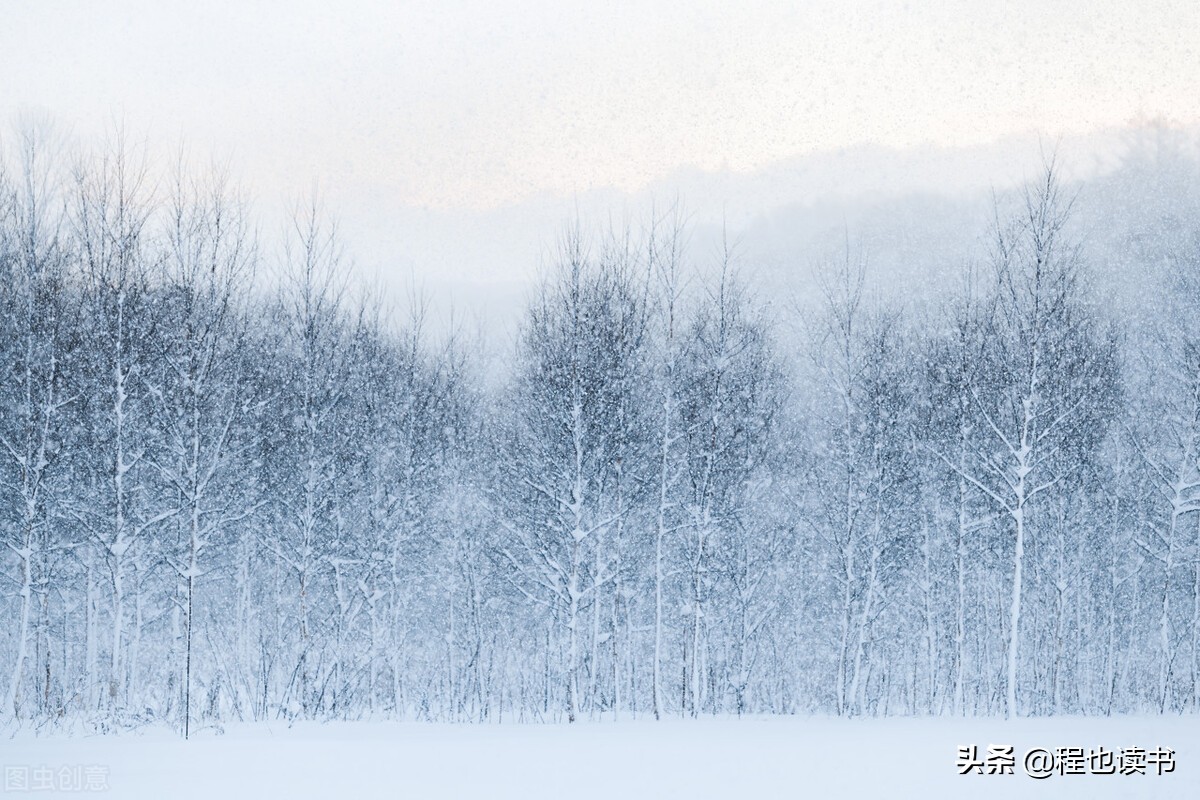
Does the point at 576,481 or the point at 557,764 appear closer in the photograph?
the point at 557,764

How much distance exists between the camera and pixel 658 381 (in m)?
22.2

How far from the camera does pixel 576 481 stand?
19.6 metres

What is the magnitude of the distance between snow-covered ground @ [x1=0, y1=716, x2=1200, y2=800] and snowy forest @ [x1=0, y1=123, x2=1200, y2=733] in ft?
8.26

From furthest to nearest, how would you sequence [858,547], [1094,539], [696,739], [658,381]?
[1094,539], [858,547], [658,381], [696,739]

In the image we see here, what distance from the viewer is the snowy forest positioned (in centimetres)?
1878

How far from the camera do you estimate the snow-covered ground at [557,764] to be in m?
10.4

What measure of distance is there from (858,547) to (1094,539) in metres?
10.8

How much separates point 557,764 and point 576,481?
8.20m

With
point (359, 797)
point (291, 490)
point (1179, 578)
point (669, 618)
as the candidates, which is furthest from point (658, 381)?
point (1179, 578)

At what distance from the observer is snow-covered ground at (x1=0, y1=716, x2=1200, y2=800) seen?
1036 centimetres

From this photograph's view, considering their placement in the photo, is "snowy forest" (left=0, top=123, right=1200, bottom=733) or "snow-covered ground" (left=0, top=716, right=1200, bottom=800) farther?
"snowy forest" (left=0, top=123, right=1200, bottom=733)

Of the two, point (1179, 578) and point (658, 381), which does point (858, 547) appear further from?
point (1179, 578)

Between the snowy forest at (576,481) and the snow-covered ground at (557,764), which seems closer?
the snow-covered ground at (557,764)

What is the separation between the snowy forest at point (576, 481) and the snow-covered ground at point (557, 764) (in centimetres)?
252
